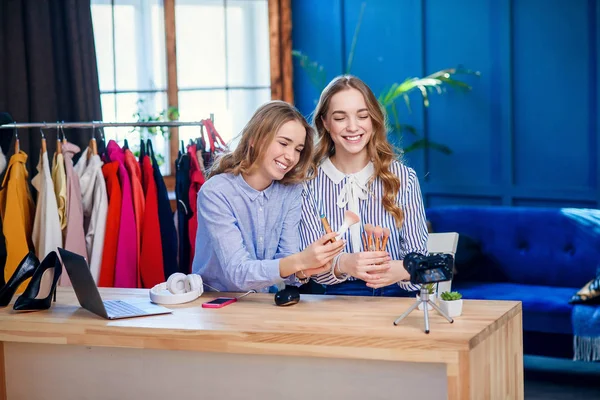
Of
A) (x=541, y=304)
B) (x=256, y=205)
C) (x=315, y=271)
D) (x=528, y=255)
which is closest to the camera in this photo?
(x=315, y=271)

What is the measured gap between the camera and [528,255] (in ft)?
16.0

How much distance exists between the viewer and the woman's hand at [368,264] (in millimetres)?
2760

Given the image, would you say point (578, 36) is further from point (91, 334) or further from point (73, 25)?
point (91, 334)

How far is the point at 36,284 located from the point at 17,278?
10cm

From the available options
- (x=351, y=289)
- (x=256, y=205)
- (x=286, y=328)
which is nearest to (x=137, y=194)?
(x=256, y=205)

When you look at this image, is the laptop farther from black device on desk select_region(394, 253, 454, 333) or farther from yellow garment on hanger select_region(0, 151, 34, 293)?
yellow garment on hanger select_region(0, 151, 34, 293)

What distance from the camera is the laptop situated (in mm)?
2654

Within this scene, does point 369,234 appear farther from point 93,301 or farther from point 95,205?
point 95,205

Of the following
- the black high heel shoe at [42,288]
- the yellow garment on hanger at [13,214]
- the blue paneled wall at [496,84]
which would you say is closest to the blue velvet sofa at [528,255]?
the blue paneled wall at [496,84]

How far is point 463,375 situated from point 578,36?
12.1ft

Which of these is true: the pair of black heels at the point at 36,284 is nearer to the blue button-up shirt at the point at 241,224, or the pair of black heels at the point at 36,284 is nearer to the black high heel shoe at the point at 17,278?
the black high heel shoe at the point at 17,278

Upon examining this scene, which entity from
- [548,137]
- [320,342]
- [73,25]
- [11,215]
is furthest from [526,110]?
[320,342]

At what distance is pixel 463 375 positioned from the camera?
88.2 inches

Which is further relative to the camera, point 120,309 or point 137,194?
point 137,194
